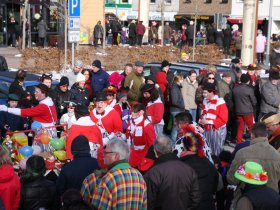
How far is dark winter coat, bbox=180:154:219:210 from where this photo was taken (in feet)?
20.3

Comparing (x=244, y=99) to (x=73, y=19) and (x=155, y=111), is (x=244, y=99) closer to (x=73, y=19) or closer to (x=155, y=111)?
(x=155, y=111)

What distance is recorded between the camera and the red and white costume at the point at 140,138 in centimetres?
831

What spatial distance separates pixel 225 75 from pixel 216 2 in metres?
43.7

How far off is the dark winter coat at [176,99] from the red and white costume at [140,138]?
3567mm

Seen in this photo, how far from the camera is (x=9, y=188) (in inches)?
230

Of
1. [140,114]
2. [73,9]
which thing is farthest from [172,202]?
[73,9]

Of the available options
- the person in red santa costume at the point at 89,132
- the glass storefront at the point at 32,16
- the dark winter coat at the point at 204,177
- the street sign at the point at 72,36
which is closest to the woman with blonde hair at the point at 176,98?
the person in red santa costume at the point at 89,132

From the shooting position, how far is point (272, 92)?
11789mm

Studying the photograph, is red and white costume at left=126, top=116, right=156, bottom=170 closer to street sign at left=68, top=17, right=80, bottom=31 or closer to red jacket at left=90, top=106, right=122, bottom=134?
red jacket at left=90, top=106, right=122, bottom=134

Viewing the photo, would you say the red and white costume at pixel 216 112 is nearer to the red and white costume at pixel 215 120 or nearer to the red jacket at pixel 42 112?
the red and white costume at pixel 215 120

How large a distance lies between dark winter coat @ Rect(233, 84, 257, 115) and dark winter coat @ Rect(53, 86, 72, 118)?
11.7ft

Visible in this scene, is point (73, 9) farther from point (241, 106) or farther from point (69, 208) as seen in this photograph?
point (69, 208)

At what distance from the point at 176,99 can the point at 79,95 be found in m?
2.19

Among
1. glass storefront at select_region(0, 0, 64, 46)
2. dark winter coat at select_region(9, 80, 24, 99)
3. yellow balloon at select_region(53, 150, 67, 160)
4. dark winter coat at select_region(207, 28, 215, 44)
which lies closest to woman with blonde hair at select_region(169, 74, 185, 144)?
dark winter coat at select_region(9, 80, 24, 99)
